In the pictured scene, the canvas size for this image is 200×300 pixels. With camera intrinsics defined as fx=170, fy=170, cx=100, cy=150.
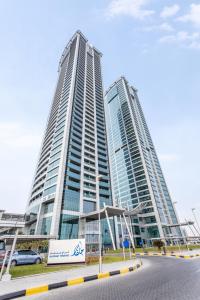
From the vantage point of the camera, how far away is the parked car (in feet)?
57.3

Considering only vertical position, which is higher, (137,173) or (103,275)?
(137,173)

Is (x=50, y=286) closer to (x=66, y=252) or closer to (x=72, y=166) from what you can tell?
(x=66, y=252)

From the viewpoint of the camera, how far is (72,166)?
199 ft

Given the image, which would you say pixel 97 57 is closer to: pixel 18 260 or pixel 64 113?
pixel 64 113

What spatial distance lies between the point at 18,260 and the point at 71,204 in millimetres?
35907

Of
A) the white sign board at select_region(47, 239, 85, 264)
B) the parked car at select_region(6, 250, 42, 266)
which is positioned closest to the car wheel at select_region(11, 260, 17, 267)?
the parked car at select_region(6, 250, 42, 266)

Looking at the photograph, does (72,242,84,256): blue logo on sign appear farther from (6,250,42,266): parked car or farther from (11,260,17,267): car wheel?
(11,260,17,267): car wheel

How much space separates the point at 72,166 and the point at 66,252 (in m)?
45.6

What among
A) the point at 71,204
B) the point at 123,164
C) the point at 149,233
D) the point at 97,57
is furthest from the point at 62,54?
the point at 149,233

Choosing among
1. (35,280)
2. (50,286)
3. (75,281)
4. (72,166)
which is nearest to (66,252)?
(35,280)

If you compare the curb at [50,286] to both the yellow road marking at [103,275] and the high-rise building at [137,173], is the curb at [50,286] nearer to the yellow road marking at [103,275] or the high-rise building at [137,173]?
the yellow road marking at [103,275]

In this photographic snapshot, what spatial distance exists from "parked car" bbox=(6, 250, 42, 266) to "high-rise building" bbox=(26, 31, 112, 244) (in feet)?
57.2

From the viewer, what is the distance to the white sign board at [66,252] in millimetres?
15609

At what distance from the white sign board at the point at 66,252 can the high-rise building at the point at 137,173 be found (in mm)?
56442
